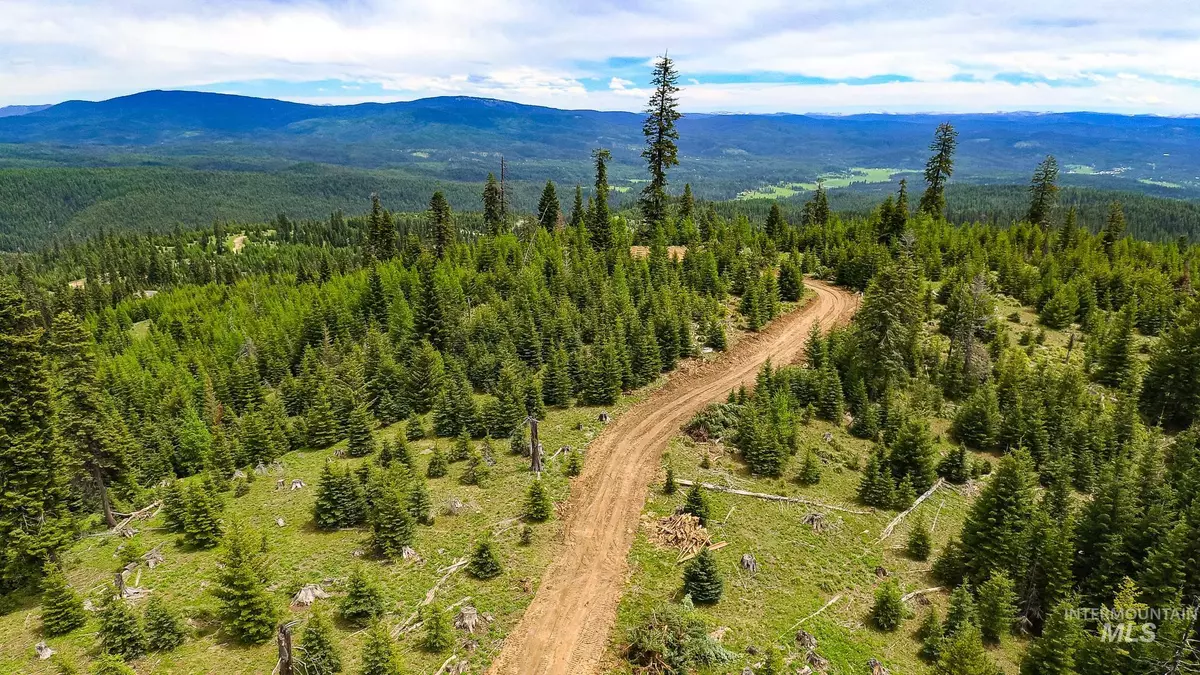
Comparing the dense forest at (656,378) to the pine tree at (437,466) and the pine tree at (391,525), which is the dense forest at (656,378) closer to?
the pine tree at (391,525)

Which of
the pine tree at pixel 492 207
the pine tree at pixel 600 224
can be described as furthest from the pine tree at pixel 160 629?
the pine tree at pixel 492 207

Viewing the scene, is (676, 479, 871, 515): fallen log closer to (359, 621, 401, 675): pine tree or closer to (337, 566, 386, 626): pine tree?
(337, 566, 386, 626): pine tree

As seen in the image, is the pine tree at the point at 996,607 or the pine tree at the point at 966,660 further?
the pine tree at the point at 996,607

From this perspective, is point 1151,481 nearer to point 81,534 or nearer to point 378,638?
point 378,638

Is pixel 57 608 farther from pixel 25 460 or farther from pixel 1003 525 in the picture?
pixel 1003 525

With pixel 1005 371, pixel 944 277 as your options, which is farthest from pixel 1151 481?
pixel 944 277

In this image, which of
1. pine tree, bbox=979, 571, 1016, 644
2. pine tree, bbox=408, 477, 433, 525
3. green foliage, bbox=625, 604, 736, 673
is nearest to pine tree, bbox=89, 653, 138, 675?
pine tree, bbox=408, 477, 433, 525
